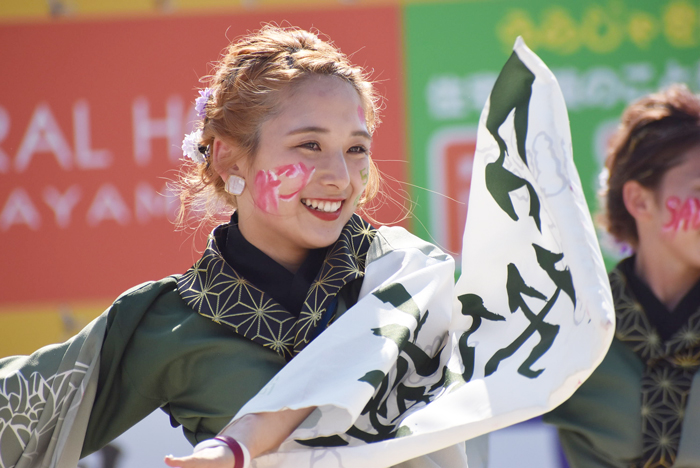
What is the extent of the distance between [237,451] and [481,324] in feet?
1.71

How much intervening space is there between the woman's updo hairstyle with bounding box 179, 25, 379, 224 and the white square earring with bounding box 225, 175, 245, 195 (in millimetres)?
37

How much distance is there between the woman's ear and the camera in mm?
1581

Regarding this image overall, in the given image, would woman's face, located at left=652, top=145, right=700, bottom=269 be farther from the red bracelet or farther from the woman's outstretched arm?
the red bracelet

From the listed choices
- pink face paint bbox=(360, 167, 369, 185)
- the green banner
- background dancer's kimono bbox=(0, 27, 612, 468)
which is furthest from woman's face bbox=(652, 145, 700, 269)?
the green banner

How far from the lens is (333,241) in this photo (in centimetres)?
152

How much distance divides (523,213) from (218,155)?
2.14 feet

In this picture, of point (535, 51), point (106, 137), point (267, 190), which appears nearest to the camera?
point (267, 190)

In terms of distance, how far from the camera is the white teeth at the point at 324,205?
4.92 ft

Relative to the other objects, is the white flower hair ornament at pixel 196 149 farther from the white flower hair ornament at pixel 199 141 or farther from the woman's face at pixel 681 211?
the woman's face at pixel 681 211

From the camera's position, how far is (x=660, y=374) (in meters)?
1.45

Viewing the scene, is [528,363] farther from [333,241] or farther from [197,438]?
[197,438]

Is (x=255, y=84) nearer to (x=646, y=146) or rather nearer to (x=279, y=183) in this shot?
(x=279, y=183)

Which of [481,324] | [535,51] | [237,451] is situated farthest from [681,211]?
[535,51]

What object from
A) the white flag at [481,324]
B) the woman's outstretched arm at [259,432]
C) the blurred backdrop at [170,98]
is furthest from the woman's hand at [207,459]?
the blurred backdrop at [170,98]
